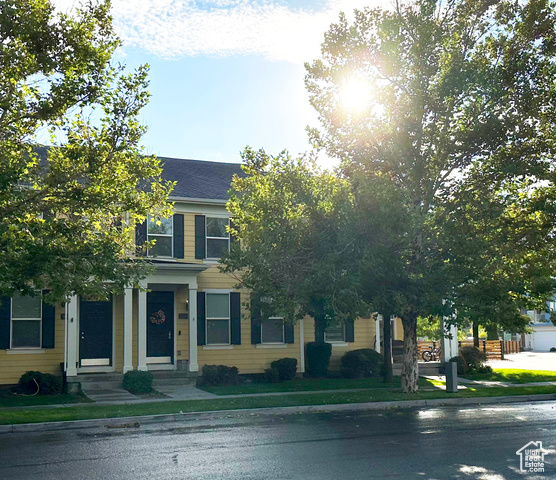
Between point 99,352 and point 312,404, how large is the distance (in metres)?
8.52

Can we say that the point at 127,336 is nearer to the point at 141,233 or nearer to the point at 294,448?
the point at 141,233

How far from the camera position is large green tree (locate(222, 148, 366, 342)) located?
16156 mm

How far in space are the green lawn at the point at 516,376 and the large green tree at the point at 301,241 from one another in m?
10.6

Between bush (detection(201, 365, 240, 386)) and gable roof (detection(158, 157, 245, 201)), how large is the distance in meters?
6.00

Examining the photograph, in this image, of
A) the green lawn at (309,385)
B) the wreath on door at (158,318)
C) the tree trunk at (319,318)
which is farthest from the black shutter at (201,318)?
the tree trunk at (319,318)

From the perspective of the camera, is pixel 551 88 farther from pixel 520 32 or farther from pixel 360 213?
pixel 360 213

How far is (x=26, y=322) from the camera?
20359 mm

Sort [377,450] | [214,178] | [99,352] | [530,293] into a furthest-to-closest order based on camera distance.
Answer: [214,178] → [99,352] → [530,293] → [377,450]

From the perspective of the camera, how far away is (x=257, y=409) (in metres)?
15.9

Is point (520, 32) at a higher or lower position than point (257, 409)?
higher

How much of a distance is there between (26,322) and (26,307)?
469 millimetres

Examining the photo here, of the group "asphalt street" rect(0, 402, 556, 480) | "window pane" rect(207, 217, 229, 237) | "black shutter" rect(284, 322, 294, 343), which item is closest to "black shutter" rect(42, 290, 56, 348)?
"window pane" rect(207, 217, 229, 237)

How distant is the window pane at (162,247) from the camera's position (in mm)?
22547

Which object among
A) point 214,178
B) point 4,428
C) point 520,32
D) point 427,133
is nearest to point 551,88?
point 520,32
